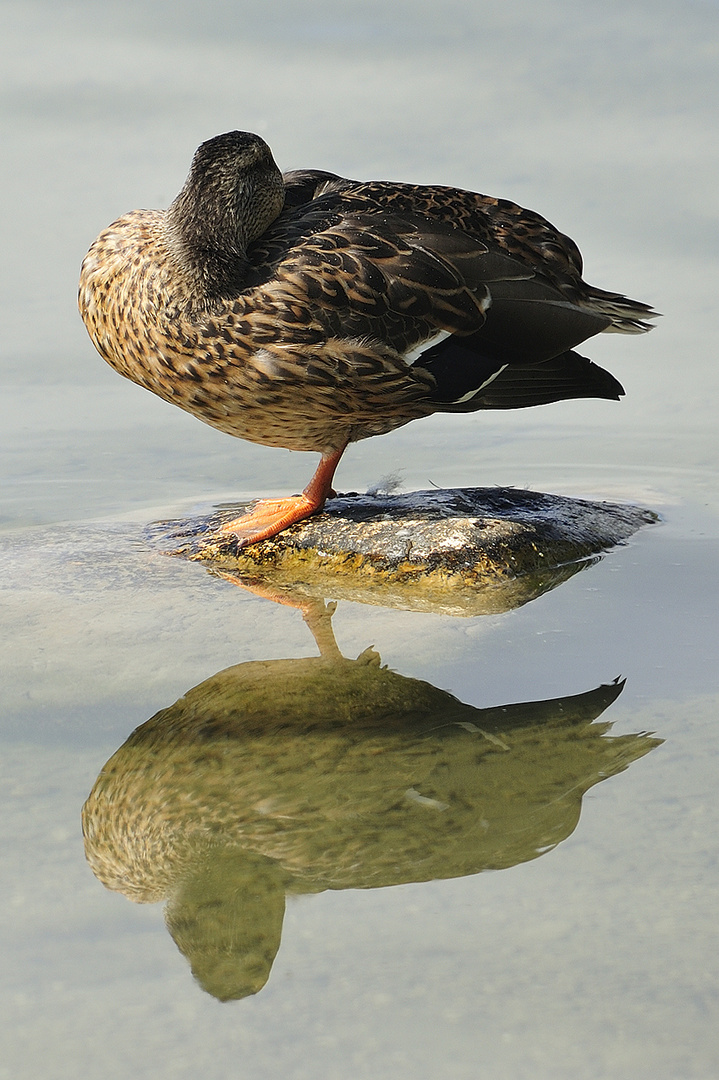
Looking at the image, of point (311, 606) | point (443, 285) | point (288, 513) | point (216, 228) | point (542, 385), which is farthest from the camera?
point (542, 385)

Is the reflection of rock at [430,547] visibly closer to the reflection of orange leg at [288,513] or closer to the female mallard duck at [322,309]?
the reflection of orange leg at [288,513]

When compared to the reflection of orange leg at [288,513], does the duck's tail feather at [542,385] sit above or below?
above

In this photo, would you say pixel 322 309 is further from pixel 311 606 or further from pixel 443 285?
pixel 311 606

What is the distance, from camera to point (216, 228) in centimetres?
483

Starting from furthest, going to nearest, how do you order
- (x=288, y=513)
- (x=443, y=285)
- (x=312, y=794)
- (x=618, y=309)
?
(x=618, y=309) < (x=288, y=513) < (x=443, y=285) < (x=312, y=794)

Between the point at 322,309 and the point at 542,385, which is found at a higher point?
the point at 322,309

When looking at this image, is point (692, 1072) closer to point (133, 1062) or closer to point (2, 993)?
point (133, 1062)

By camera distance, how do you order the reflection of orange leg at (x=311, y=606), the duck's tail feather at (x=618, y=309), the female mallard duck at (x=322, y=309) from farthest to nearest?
the duck's tail feather at (x=618, y=309), the female mallard duck at (x=322, y=309), the reflection of orange leg at (x=311, y=606)

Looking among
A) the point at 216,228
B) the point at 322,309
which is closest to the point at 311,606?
the point at 322,309

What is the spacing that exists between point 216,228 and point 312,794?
219 centimetres

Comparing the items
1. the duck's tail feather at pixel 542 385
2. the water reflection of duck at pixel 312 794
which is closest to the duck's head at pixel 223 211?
the duck's tail feather at pixel 542 385

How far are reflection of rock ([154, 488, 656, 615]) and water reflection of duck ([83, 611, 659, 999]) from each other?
671 millimetres

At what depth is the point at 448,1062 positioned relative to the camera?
2619mm

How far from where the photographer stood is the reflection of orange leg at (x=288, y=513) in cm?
509
